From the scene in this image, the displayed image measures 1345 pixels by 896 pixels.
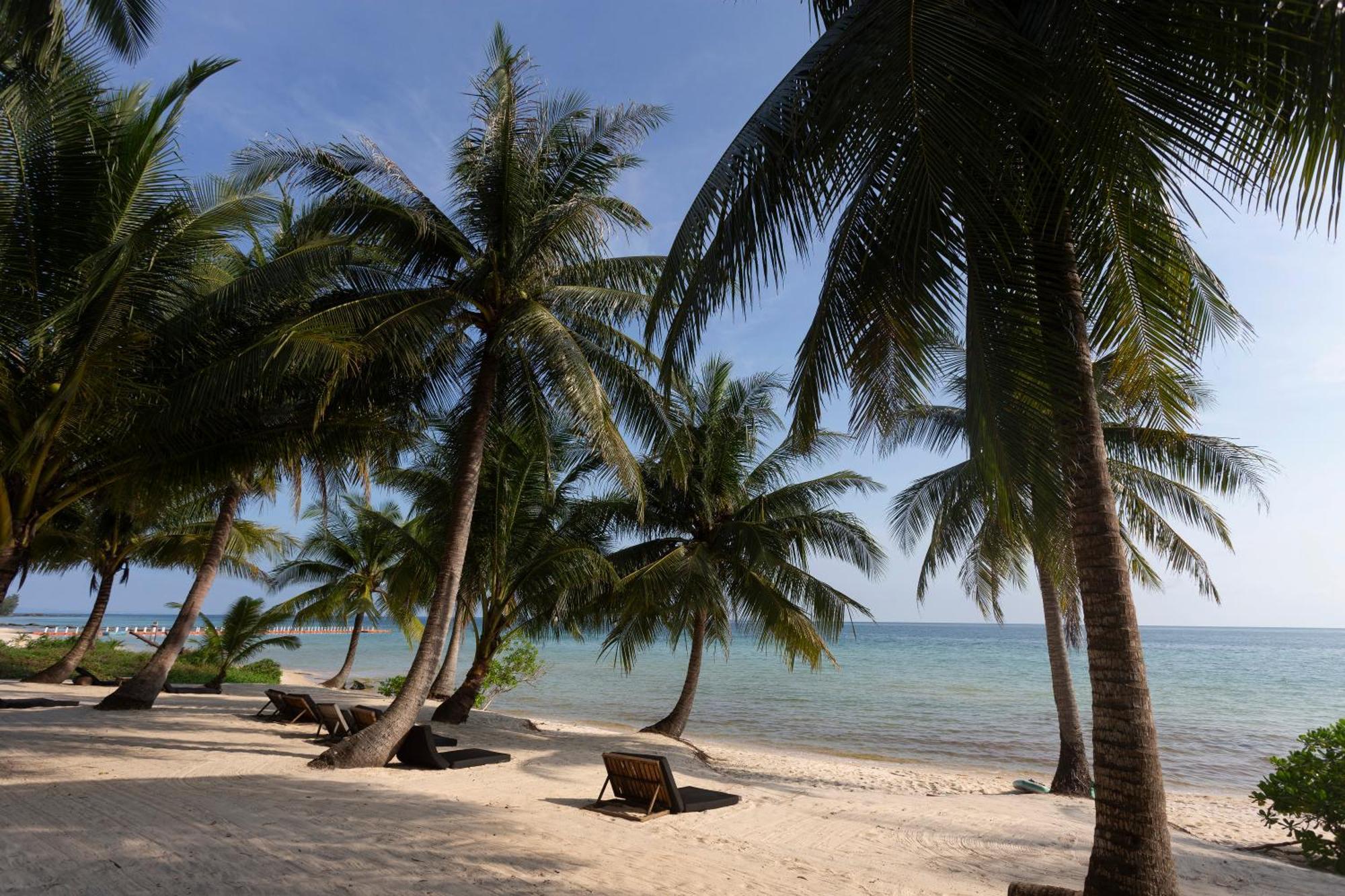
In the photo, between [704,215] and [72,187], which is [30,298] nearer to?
[72,187]

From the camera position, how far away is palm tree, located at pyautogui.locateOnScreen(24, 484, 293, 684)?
17.0 meters

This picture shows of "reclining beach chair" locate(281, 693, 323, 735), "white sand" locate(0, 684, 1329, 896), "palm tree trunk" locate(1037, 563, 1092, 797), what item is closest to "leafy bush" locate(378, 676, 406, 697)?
"reclining beach chair" locate(281, 693, 323, 735)

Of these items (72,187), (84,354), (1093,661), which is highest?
(72,187)

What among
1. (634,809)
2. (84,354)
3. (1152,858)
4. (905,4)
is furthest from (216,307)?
(1152,858)

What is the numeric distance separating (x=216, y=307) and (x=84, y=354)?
2.26 metres

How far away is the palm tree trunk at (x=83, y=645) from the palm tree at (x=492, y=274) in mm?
13285

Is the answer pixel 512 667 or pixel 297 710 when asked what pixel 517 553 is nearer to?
pixel 297 710

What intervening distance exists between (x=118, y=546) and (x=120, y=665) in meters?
9.52

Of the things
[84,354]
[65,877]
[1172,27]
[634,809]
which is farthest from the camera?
[634,809]

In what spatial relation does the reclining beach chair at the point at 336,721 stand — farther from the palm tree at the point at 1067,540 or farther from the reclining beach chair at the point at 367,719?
the palm tree at the point at 1067,540

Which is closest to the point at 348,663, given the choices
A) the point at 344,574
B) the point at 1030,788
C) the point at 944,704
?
the point at 344,574

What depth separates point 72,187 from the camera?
764 cm

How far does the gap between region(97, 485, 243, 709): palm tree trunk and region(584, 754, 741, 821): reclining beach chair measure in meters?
8.85

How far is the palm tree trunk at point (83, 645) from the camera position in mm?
18125
